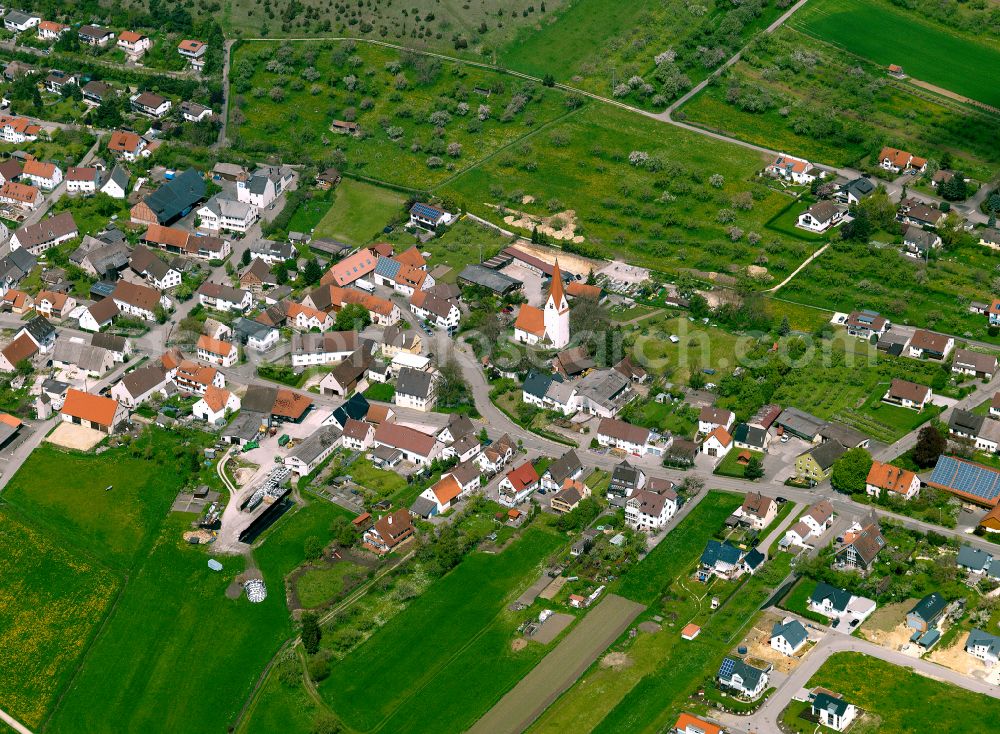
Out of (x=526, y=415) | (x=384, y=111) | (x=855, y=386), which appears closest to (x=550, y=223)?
(x=384, y=111)

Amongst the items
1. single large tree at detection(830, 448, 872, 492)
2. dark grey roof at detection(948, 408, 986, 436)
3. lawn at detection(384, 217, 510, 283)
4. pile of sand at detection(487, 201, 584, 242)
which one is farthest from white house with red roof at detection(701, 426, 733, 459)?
pile of sand at detection(487, 201, 584, 242)

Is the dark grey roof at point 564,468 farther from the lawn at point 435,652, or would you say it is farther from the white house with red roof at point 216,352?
the white house with red roof at point 216,352

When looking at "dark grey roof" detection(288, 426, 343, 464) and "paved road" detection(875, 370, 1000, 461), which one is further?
"paved road" detection(875, 370, 1000, 461)

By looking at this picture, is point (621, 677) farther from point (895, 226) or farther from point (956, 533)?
point (895, 226)

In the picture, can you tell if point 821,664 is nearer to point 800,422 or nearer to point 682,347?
point 800,422

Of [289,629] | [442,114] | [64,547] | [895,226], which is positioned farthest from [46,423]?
[895,226]

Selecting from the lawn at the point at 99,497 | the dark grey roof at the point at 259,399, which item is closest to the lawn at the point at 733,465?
the dark grey roof at the point at 259,399

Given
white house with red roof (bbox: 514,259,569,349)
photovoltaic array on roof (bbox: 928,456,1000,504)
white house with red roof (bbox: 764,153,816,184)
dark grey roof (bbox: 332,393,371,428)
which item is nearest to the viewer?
photovoltaic array on roof (bbox: 928,456,1000,504)

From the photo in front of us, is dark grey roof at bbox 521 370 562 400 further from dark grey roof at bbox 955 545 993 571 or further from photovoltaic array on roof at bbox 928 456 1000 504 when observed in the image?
dark grey roof at bbox 955 545 993 571
